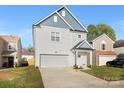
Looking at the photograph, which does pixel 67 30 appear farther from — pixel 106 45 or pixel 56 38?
pixel 106 45

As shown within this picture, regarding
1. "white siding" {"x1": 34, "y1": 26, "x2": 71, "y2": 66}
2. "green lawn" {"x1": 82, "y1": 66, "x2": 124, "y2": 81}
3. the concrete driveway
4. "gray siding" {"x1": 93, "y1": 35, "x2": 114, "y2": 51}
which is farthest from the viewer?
"gray siding" {"x1": 93, "y1": 35, "x2": 114, "y2": 51}

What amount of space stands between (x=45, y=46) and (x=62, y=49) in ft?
8.89

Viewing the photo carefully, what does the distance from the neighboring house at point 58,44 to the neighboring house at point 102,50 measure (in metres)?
5.23

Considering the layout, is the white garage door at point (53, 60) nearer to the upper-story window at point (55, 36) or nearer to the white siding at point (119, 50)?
the upper-story window at point (55, 36)

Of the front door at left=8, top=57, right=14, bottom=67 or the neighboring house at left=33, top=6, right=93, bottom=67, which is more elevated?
the neighboring house at left=33, top=6, right=93, bottom=67

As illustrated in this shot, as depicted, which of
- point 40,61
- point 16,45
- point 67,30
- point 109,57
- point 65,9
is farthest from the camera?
point 16,45

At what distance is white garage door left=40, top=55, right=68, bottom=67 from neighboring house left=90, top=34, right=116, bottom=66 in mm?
7872

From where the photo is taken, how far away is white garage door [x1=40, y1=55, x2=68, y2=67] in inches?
1272

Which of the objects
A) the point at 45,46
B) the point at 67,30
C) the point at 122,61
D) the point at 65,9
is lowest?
the point at 122,61

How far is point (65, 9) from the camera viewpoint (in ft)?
121

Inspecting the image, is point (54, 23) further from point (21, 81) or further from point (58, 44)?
point (21, 81)

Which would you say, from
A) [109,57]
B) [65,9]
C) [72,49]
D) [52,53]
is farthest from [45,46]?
[109,57]

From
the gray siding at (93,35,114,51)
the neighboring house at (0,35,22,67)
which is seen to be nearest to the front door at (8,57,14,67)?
the neighboring house at (0,35,22,67)

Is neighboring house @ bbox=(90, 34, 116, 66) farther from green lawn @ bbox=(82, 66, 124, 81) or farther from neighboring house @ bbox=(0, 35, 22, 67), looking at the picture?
green lawn @ bbox=(82, 66, 124, 81)
